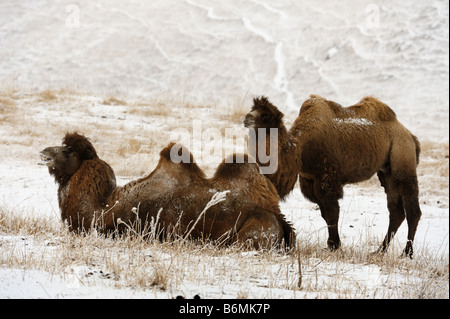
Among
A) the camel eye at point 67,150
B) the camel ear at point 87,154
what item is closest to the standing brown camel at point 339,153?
the camel ear at point 87,154

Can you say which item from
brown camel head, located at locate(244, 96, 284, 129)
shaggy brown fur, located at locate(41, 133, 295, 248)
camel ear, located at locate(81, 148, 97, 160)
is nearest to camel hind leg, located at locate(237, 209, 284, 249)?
shaggy brown fur, located at locate(41, 133, 295, 248)

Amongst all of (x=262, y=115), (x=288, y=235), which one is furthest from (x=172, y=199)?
(x=262, y=115)

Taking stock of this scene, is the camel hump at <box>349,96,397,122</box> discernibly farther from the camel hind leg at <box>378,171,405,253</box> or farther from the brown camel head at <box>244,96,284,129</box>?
the brown camel head at <box>244,96,284,129</box>

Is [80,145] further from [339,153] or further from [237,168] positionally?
[339,153]

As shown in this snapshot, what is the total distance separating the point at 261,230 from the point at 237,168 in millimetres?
709

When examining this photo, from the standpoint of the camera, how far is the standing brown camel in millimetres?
6316

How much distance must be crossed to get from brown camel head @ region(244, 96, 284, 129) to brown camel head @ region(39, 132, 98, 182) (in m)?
1.74

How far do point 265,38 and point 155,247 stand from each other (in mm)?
31675

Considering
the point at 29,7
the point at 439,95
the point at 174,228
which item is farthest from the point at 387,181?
the point at 29,7

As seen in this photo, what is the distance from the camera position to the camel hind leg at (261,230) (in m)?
5.45

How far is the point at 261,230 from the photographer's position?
5508 millimetres

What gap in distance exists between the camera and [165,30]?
36.6 metres

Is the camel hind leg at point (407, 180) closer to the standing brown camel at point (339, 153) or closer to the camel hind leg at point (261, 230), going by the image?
the standing brown camel at point (339, 153)

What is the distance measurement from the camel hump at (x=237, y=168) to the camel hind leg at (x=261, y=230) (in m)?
0.44
